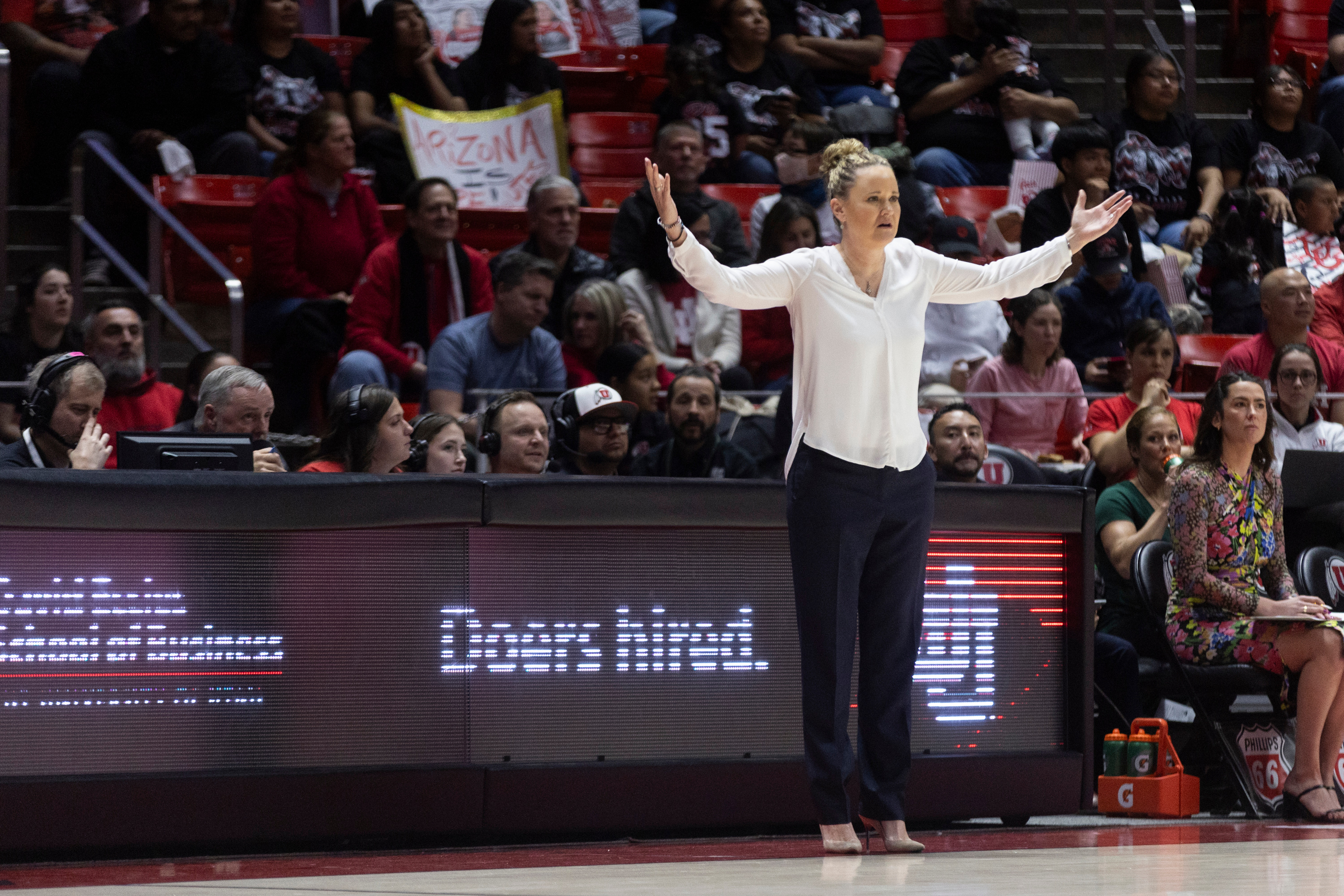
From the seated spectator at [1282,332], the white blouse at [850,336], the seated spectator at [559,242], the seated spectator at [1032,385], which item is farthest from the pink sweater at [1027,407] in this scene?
the white blouse at [850,336]

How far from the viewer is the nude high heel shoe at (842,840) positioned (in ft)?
14.5

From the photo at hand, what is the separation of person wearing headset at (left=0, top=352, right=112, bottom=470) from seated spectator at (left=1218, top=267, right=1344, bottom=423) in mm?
5435

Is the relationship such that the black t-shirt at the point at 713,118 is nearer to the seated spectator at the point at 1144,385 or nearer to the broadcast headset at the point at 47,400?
the seated spectator at the point at 1144,385

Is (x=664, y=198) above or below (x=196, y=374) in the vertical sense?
above

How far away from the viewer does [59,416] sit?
5.80 metres

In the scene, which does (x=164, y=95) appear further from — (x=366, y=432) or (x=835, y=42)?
→ (x=835, y=42)

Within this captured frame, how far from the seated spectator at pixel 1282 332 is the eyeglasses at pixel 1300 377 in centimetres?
47

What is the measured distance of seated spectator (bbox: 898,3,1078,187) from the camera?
442 inches

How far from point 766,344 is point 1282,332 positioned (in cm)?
263

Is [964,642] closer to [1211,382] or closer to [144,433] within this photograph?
[144,433]

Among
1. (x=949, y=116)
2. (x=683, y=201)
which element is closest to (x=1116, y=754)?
(x=683, y=201)

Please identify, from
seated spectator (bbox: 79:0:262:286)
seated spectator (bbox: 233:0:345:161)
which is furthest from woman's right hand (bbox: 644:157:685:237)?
seated spectator (bbox: 233:0:345:161)

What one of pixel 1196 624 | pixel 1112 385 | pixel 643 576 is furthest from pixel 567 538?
pixel 1112 385

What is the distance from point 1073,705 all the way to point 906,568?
54.0 inches
